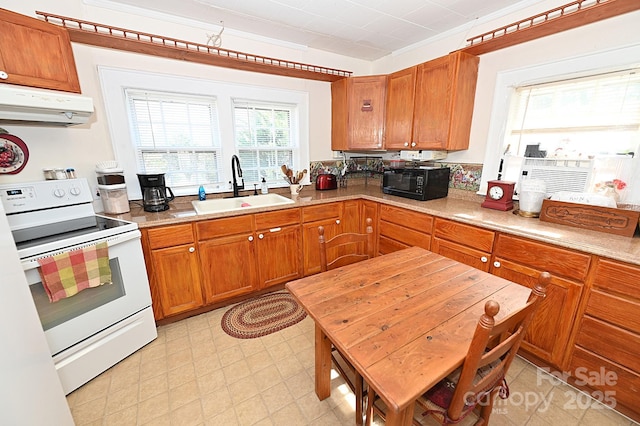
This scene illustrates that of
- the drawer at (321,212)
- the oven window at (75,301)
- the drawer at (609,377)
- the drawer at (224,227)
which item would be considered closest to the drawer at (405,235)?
the drawer at (321,212)

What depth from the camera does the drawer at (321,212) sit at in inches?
102

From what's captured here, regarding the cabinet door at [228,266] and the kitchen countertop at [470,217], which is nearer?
the kitchen countertop at [470,217]

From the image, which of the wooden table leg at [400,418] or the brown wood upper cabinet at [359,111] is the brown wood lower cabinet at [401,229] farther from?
the wooden table leg at [400,418]

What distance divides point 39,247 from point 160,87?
1569 millimetres

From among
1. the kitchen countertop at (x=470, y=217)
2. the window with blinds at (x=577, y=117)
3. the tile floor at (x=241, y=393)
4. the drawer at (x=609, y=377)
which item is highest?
the window with blinds at (x=577, y=117)

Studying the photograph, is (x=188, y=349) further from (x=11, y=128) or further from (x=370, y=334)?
(x=11, y=128)

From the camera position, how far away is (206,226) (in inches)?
82.7

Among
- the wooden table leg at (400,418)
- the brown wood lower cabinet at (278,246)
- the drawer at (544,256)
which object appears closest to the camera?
the wooden table leg at (400,418)

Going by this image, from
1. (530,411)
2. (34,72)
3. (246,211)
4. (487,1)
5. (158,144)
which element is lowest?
(530,411)

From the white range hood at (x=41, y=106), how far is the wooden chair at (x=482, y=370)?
7.55ft

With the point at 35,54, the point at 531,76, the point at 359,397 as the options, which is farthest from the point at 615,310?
the point at 35,54

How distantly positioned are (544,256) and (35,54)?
3316mm

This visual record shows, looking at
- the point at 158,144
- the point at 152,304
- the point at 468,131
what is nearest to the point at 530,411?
the point at 468,131

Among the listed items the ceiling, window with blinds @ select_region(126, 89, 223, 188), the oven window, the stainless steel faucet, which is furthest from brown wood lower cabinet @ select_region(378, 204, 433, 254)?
the oven window
